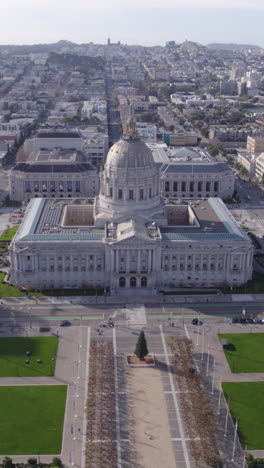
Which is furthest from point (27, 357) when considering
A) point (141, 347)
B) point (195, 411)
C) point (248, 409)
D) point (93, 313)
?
point (248, 409)

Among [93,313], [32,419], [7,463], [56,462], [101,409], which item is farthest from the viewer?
[93,313]

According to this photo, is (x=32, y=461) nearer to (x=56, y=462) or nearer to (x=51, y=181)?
(x=56, y=462)

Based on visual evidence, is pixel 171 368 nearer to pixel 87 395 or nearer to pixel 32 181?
pixel 87 395

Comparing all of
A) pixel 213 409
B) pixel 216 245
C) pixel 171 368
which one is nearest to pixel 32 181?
pixel 216 245

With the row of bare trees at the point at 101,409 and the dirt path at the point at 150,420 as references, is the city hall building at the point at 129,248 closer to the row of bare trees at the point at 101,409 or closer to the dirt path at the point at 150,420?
the row of bare trees at the point at 101,409

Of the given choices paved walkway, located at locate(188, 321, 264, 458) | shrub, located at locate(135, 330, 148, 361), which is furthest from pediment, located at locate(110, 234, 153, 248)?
shrub, located at locate(135, 330, 148, 361)

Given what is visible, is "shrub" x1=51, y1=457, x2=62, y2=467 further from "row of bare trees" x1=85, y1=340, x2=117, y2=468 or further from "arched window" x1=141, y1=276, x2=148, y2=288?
"arched window" x1=141, y1=276, x2=148, y2=288
